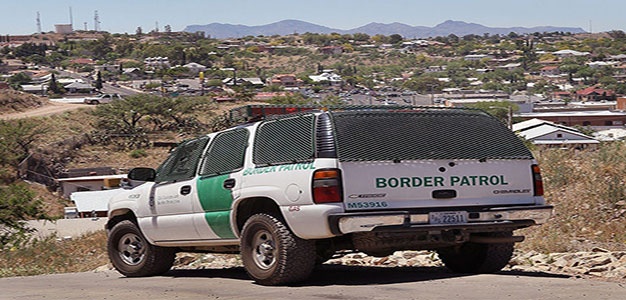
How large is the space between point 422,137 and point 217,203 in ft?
7.56

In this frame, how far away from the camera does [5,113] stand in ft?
253

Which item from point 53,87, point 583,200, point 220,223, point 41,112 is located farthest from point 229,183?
point 53,87

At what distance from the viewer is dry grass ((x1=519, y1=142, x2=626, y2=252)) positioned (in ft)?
37.4

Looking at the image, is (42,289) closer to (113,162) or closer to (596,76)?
(113,162)

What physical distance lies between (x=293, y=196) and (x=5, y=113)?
244 ft

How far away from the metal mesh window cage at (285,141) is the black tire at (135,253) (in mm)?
2522

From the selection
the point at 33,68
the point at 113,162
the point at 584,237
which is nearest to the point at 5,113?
the point at 113,162

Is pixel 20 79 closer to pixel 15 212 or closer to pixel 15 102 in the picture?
pixel 15 102

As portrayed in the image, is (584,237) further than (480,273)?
Yes

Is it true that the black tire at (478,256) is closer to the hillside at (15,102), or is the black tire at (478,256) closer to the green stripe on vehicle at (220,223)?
the green stripe on vehicle at (220,223)

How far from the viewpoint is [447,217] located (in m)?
8.18

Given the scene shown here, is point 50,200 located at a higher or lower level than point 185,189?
lower

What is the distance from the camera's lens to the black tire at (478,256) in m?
9.17

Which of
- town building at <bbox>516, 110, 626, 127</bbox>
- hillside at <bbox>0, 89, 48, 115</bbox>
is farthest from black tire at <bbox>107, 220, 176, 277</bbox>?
town building at <bbox>516, 110, 626, 127</bbox>
